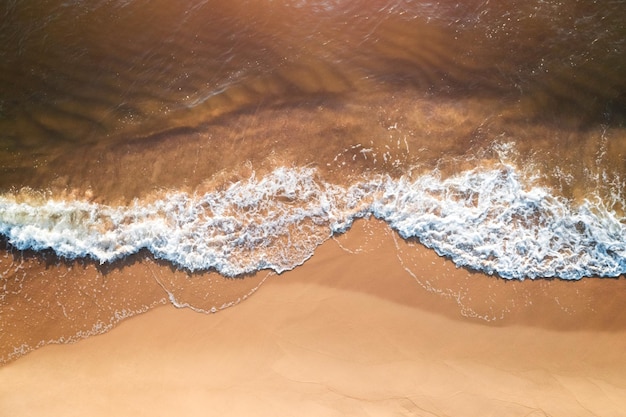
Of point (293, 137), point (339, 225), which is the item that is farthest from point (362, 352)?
point (293, 137)

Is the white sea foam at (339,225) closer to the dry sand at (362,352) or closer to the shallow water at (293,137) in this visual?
the shallow water at (293,137)

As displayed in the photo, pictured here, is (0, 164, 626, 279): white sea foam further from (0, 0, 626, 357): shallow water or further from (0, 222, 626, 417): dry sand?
(0, 222, 626, 417): dry sand

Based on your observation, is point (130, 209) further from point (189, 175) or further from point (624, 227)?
point (624, 227)

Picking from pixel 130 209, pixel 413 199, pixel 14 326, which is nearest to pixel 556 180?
pixel 413 199

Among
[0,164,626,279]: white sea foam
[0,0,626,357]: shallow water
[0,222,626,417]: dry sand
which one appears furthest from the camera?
[0,0,626,357]: shallow water

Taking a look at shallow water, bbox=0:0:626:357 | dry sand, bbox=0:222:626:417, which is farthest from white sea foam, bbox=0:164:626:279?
dry sand, bbox=0:222:626:417

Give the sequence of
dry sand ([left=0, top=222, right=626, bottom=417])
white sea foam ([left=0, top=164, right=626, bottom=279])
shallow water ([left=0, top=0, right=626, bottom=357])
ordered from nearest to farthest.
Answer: dry sand ([left=0, top=222, right=626, bottom=417]) → white sea foam ([left=0, top=164, right=626, bottom=279]) → shallow water ([left=0, top=0, right=626, bottom=357])
